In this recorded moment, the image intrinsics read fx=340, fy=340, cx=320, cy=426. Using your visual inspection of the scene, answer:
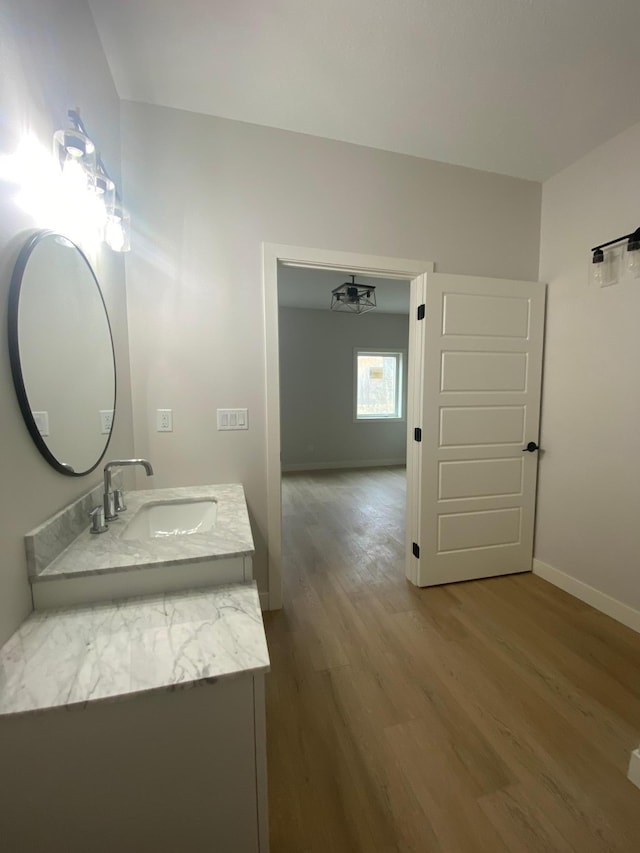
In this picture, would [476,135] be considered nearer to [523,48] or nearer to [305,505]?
[523,48]

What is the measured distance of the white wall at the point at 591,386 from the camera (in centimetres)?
192

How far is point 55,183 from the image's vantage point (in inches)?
42.8

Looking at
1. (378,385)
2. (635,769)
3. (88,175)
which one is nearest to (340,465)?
(378,385)

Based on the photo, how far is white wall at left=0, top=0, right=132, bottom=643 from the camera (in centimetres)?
85

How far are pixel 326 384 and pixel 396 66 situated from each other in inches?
174

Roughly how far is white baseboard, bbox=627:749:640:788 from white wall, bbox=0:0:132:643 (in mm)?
1994

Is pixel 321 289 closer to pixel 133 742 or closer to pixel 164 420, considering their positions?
pixel 164 420

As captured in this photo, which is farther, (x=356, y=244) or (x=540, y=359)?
(x=540, y=359)

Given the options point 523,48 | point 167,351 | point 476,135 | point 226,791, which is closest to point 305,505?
point 167,351

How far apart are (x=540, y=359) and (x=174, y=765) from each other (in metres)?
2.76

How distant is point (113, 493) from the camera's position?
1400 millimetres

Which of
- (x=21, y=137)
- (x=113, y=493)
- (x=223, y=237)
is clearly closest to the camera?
(x=21, y=137)

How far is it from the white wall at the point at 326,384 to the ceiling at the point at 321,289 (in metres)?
0.34

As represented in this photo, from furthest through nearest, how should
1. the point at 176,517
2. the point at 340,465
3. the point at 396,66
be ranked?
the point at 340,465, the point at 176,517, the point at 396,66
